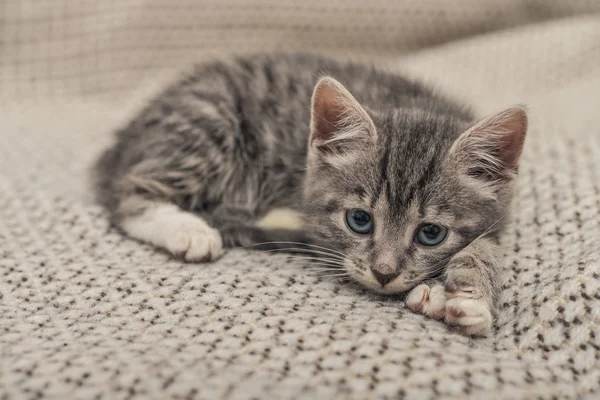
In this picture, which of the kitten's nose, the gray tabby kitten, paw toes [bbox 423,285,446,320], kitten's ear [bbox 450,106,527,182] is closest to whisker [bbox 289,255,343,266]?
the gray tabby kitten

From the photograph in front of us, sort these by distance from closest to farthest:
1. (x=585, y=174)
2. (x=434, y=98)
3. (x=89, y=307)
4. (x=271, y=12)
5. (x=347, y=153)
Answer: (x=89, y=307)
(x=347, y=153)
(x=585, y=174)
(x=434, y=98)
(x=271, y=12)

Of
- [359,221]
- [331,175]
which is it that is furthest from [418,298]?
[331,175]

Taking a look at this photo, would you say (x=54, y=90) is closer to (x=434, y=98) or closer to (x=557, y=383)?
(x=434, y=98)

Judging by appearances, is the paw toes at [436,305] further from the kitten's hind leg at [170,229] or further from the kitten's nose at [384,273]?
the kitten's hind leg at [170,229]

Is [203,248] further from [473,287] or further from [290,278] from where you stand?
[473,287]

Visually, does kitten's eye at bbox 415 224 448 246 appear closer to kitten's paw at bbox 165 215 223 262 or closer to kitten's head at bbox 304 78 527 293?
kitten's head at bbox 304 78 527 293

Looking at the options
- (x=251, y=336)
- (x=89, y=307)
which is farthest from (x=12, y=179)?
(x=251, y=336)
